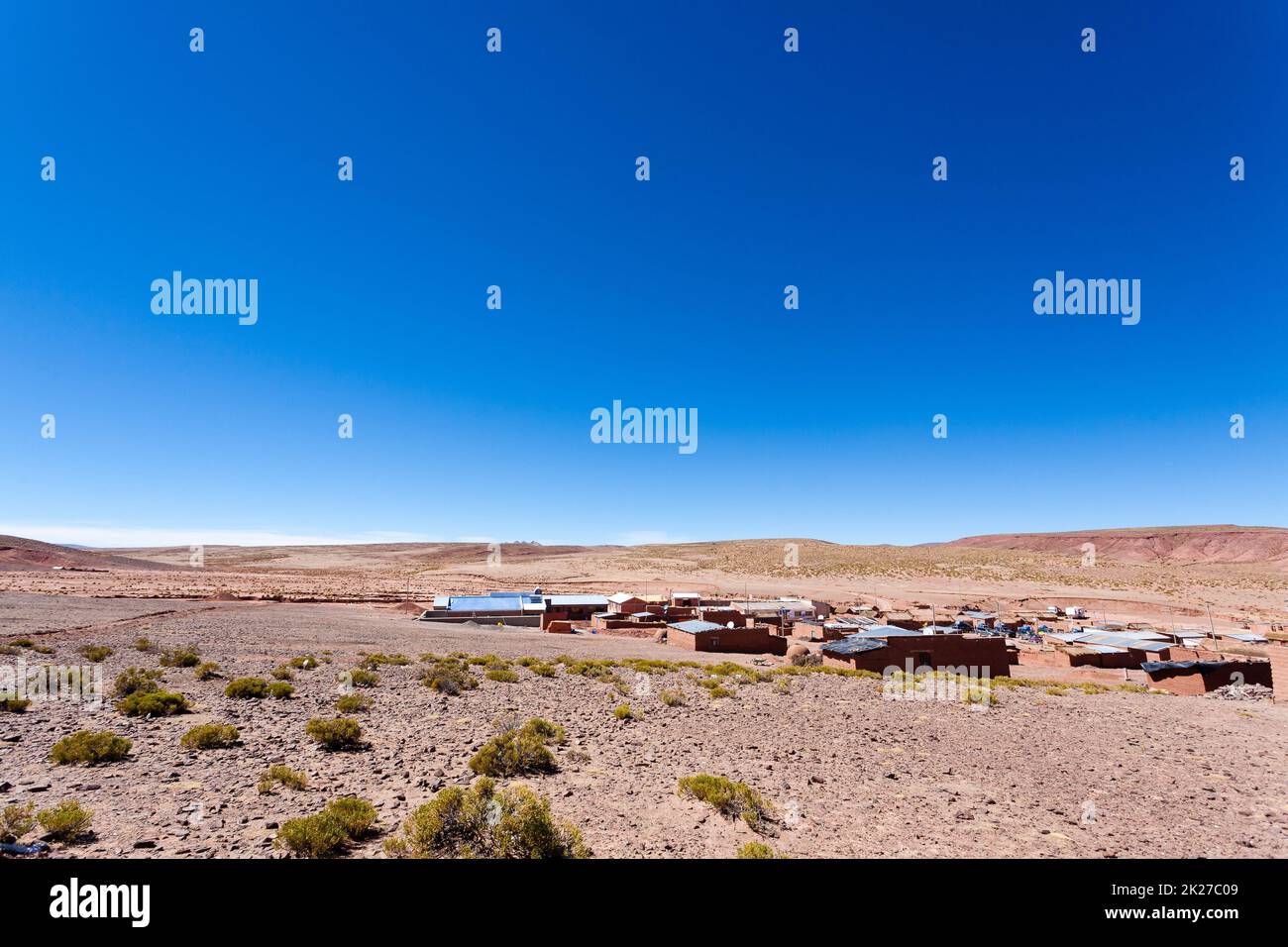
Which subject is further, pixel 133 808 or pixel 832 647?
pixel 832 647

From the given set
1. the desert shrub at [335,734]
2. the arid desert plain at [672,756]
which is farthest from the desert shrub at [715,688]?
the desert shrub at [335,734]

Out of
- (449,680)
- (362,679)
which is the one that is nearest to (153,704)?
(362,679)

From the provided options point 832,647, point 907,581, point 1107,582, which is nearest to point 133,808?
point 832,647

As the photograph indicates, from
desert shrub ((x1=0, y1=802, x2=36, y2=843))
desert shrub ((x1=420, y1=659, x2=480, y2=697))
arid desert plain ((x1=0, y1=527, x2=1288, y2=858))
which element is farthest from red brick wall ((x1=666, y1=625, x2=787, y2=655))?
desert shrub ((x1=0, y1=802, x2=36, y2=843))

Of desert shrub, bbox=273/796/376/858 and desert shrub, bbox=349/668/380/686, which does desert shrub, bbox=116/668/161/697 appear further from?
desert shrub, bbox=273/796/376/858

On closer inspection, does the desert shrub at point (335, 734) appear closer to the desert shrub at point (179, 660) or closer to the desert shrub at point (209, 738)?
the desert shrub at point (209, 738)

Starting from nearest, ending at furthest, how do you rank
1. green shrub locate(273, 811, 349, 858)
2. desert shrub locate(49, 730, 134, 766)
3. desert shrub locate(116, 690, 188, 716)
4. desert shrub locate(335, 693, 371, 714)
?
green shrub locate(273, 811, 349, 858)
desert shrub locate(49, 730, 134, 766)
desert shrub locate(116, 690, 188, 716)
desert shrub locate(335, 693, 371, 714)
